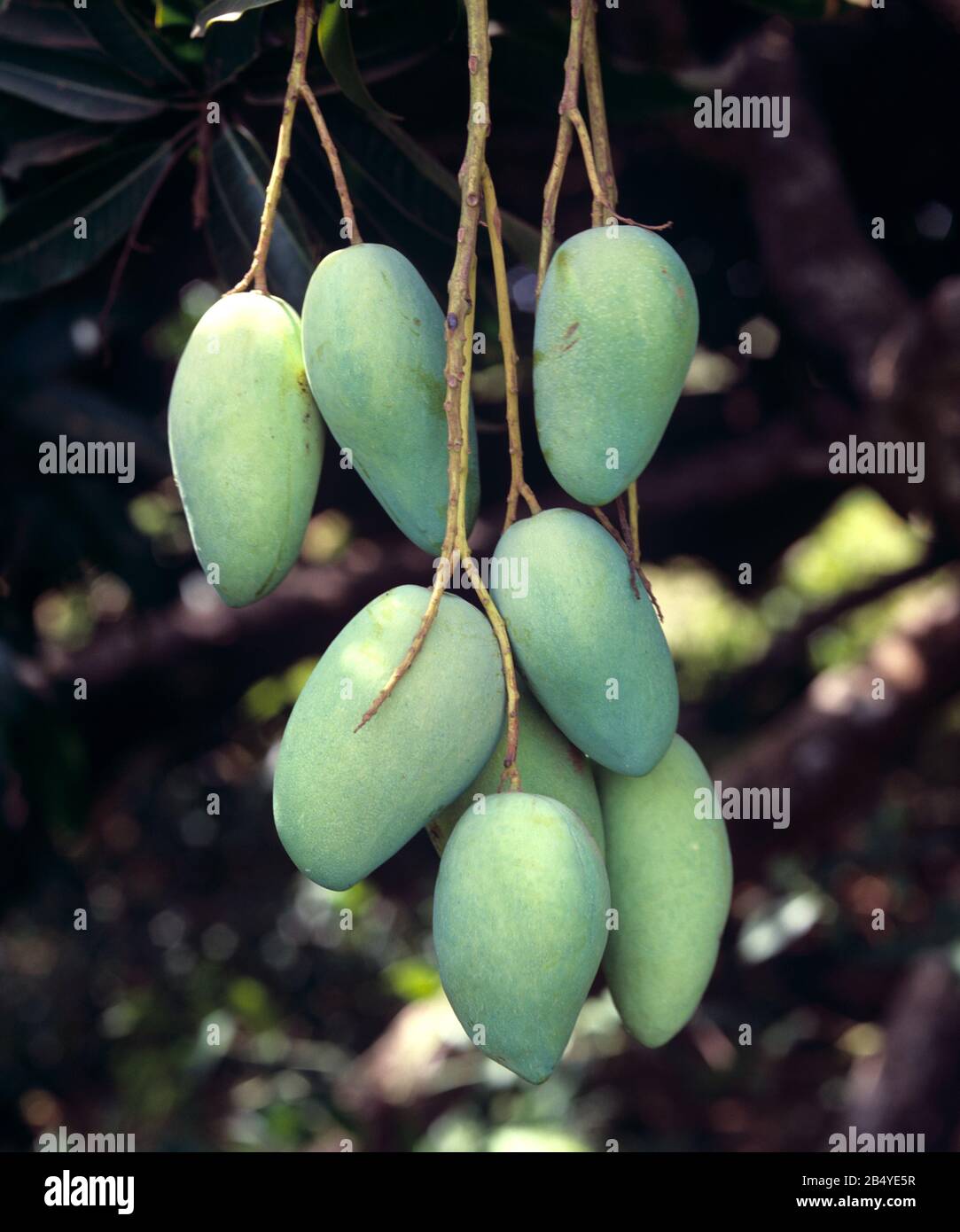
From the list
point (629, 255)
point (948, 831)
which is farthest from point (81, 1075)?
point (629, 255)

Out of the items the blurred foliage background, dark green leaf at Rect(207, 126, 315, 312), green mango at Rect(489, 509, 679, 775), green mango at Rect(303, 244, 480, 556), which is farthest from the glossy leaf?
green mango at Rect(489, 509, 679, 775)

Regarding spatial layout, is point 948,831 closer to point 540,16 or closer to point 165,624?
point 165,624

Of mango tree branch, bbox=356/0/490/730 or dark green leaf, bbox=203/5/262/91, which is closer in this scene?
mango tree branch, bbox=356/0/490/730

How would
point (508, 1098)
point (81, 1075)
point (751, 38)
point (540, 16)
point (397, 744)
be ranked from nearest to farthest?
point (397, 744)
point (540, 16)
point (751, 38)
point (508, 1098)
point (81, 1075)

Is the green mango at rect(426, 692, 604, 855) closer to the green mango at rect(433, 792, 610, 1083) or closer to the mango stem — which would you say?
the green mango at rect(433, 792, 610, 1083)

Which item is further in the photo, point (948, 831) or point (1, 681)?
point (948, 831)

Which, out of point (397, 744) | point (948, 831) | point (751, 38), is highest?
point (751, 38)

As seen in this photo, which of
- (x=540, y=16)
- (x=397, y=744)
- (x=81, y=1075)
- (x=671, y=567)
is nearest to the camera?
(x=397, y=744)
